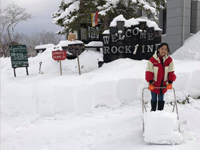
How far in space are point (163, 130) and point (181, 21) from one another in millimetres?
9594

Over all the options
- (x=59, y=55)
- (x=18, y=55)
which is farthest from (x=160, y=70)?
(x=18, y=55)

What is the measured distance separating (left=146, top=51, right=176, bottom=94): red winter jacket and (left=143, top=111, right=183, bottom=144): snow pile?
0.81 meters

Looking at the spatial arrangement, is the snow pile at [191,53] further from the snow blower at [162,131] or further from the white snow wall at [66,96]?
the snow blower at [162,131]

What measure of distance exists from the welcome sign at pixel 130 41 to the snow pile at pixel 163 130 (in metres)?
4.79

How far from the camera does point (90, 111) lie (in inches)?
196

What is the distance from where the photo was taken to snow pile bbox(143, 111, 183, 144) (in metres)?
2.94

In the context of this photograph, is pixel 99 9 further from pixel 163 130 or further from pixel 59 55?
pixel 163 130

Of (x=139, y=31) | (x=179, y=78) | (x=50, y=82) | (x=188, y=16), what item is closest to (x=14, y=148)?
(x=50, y=82)

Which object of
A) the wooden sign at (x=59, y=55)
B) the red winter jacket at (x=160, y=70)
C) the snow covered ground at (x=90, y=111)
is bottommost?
the snow covered ground at (x=90, y=111)

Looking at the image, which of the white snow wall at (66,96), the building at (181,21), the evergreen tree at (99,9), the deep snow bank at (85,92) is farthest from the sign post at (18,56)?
the building at (181,21)

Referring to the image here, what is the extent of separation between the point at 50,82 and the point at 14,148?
8.47 ft

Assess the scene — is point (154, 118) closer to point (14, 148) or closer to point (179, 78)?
point (14, 148)

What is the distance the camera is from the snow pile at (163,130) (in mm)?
2939

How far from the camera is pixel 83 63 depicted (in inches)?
493
